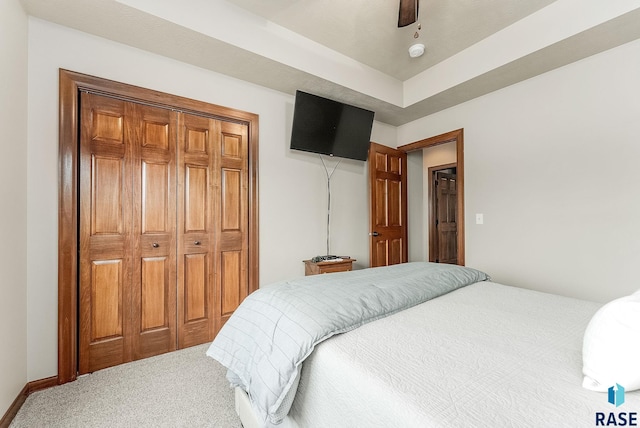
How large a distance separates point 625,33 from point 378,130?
7.71 ft

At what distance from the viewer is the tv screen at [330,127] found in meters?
2.99

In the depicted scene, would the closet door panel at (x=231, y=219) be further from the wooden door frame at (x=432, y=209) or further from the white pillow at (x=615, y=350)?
the wooden door frame at (x=432, y=209)

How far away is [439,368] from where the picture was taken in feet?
2.84

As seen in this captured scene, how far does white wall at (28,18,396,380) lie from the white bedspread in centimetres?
194

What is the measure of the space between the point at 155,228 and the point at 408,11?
2.48 metres

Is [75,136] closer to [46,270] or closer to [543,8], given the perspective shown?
[46,270]

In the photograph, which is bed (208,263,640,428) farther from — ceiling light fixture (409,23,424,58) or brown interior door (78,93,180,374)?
ceiling light fixture (409,23,424,58)

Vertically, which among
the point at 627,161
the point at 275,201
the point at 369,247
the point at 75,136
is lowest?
the point at 369,247

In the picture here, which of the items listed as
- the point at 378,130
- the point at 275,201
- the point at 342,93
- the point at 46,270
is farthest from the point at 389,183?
the point at 46,270

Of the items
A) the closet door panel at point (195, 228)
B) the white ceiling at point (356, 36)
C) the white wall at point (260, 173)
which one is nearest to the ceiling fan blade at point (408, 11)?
the white ceiling at point (356, 36)

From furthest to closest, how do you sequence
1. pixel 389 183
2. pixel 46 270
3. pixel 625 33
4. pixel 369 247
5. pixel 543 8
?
pixel 389 183 < pixel 369 247 < pixel 543 8 < pixel 625 33 < pixel 46 270

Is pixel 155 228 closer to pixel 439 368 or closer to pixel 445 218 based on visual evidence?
pixel 439 368

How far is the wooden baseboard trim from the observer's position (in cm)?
158

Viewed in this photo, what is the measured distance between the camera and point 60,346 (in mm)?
1979
